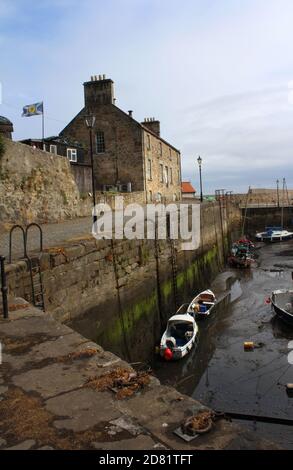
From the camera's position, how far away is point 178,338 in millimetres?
13734

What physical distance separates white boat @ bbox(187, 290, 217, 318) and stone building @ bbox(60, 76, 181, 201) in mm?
13680

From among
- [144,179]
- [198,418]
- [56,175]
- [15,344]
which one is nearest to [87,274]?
[15,344]

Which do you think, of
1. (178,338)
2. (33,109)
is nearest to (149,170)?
(33,109)

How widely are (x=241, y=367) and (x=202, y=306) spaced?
4823mm

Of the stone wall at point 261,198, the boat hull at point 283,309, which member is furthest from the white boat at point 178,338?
the stone wall at point 261,198

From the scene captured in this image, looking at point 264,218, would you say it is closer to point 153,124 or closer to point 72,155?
point 153,124

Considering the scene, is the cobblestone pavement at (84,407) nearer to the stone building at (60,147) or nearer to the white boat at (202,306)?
the white boat at (202,306)

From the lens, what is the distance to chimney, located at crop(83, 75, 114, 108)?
3016 cm

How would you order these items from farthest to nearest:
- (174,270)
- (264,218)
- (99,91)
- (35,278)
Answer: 1. (264,218)
2. (99,91)
3. (174,270)
4. (35,278)

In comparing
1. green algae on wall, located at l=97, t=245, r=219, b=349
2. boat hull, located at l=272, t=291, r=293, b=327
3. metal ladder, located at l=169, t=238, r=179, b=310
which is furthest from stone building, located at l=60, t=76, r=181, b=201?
boat hull, located at l=272, t=291, r=293, b=327

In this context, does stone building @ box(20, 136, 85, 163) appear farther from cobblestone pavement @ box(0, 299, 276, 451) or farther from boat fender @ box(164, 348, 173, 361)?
cobblestone pavement @ box(0, 299, 276, 451)

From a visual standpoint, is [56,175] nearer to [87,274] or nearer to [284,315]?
[87,274]

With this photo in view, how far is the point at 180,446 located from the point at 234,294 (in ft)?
64.7

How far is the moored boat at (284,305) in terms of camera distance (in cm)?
1540
